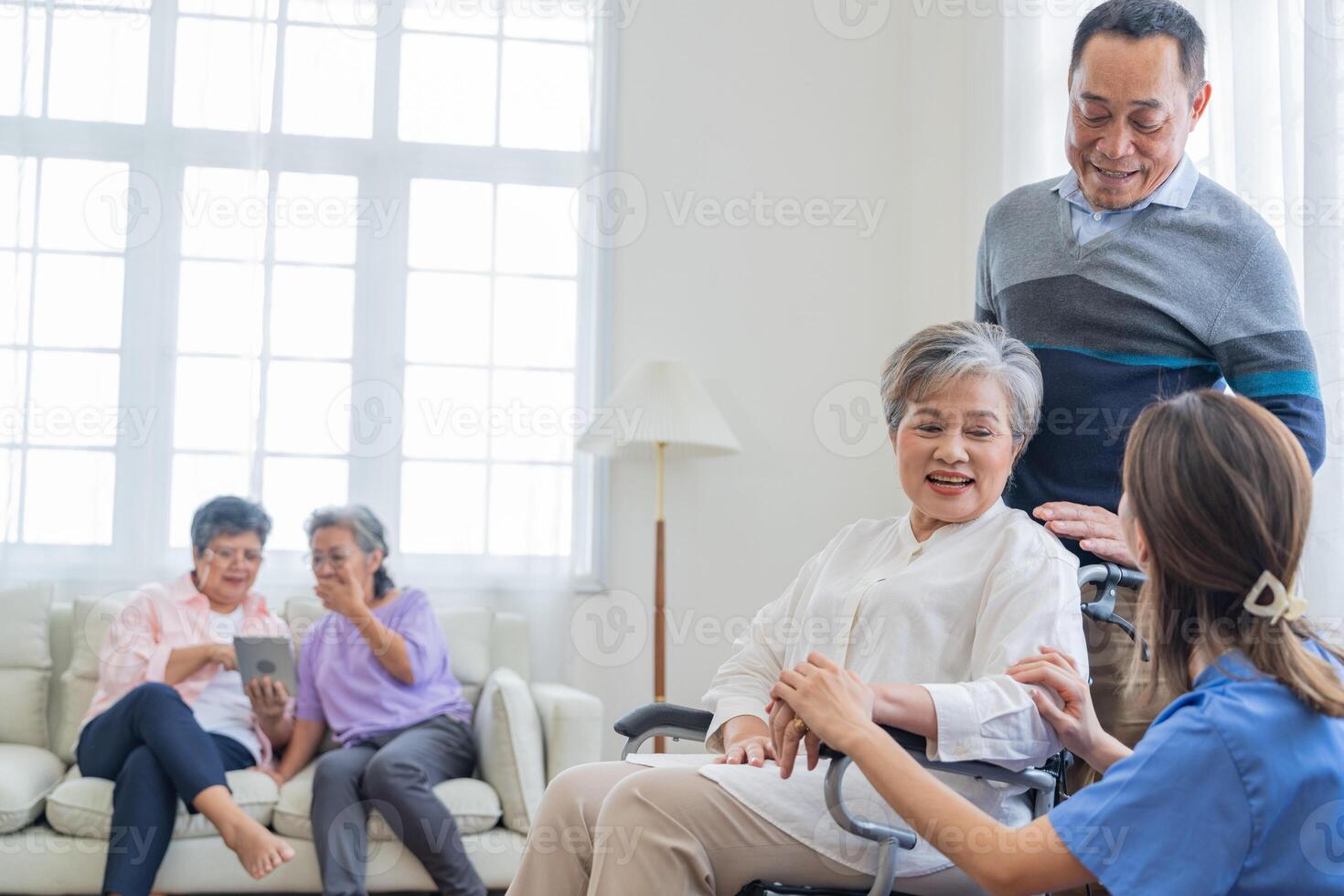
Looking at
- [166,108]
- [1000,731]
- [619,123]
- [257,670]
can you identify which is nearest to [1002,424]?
[1000,731]

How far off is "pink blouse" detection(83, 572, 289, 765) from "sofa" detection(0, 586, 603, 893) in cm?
18

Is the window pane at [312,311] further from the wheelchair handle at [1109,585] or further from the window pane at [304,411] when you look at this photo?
the wheelchair handle at [1109,585]

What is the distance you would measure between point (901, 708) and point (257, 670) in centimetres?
246

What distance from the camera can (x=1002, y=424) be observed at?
1790 mm

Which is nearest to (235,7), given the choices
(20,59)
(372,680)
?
(20,59)

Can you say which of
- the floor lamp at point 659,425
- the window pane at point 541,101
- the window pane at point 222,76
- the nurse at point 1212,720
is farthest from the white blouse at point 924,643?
the window pane at point 222,76

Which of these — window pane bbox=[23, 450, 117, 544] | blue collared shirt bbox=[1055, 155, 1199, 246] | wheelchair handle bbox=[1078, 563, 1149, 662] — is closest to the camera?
wheelchair handle bbox=[1078, 563, 1149, 662]

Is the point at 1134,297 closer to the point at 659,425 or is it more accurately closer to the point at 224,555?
the point at 659,425

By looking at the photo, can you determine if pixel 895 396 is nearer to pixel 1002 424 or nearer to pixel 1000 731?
pixel 1002 424

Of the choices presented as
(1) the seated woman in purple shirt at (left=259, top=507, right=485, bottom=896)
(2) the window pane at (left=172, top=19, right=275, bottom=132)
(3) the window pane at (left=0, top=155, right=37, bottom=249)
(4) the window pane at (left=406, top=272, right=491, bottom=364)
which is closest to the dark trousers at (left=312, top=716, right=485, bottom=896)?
(1) the seated woman in purple shirt at (left=259, top=507, right=485, bottom=896)

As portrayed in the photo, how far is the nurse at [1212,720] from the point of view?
1.07m

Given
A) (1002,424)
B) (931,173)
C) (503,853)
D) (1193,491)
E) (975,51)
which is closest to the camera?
(1193,491)

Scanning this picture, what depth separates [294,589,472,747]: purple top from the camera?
3471 mm

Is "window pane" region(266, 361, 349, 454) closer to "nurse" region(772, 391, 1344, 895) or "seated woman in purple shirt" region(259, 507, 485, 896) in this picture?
"seated woman in purple shirt" region(259, 507, 485, 896)
